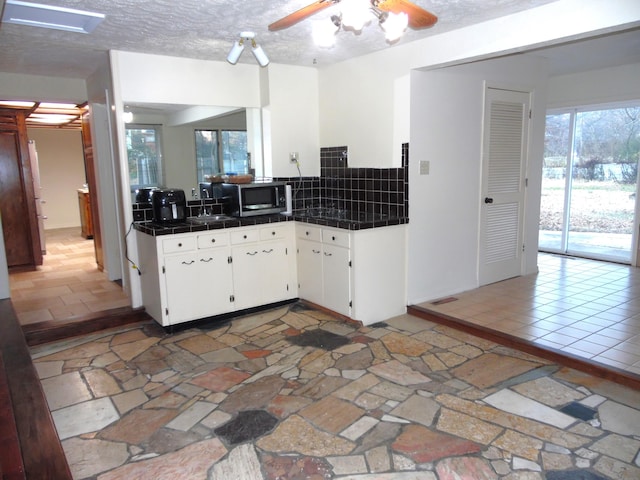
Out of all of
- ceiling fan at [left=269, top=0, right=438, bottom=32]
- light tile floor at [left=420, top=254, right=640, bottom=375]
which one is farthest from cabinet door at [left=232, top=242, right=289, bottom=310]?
ceiling fan at [left=269, top=0, right=438, bottom=32]

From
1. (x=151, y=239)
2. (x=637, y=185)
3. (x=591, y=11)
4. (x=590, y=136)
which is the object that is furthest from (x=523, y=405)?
(x=590, y=136)

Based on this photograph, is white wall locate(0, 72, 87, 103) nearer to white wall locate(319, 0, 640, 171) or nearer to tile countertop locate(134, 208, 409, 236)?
tile countertop locate(134, 208, 409, 236)

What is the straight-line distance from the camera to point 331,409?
2.70 meters

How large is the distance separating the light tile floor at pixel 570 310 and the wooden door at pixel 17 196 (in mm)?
5317

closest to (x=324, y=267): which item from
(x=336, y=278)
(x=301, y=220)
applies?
(x=336, y=278)

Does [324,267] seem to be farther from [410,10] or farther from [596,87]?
[596,87]

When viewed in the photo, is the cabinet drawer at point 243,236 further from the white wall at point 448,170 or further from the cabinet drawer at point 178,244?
the white wall at point 448,170

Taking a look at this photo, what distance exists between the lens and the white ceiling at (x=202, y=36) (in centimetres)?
291

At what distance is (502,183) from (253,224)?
2666 millimetres

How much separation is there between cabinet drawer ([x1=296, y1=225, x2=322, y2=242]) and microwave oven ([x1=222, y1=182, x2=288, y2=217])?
0.31 m

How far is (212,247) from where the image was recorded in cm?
401

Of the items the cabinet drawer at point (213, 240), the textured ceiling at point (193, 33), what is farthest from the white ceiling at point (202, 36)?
the cabinet drawer at point (213, 240)

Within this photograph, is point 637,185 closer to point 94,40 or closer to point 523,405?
point 523,405

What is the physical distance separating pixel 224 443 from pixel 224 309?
1850mm
